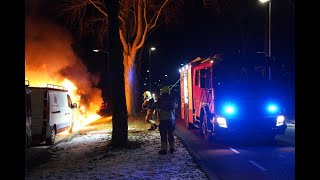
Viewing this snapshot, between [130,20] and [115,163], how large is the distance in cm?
2014

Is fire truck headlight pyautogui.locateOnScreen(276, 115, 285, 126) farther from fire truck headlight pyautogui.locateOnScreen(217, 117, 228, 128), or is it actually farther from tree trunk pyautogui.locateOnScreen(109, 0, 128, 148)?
tree trunk pyautogui.locateOnScreen(109, 0, 128, 148)

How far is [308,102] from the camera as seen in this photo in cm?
239

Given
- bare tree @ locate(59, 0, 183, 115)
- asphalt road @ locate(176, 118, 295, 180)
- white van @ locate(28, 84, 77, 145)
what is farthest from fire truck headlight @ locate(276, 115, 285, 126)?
bare tree @ locate(59, 0, 183, 115)

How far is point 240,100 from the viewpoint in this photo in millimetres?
12367

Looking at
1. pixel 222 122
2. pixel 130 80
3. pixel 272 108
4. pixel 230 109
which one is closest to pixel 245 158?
pixel 222 122

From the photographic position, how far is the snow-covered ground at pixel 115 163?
25.7 ft

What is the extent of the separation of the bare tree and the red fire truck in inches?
534

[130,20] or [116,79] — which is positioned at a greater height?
[130,20]

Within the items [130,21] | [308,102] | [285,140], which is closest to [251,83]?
[285,140]

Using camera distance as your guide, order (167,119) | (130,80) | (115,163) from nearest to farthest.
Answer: (115,163)
(167,119)
(130,80)

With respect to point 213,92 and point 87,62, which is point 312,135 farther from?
point 87,62

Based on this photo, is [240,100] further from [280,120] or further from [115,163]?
[115,163]

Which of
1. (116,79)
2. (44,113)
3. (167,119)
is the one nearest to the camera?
(167,119)

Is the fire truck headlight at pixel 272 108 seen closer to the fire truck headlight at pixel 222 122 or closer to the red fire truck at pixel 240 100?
the red fire truck at pixel 240 100
